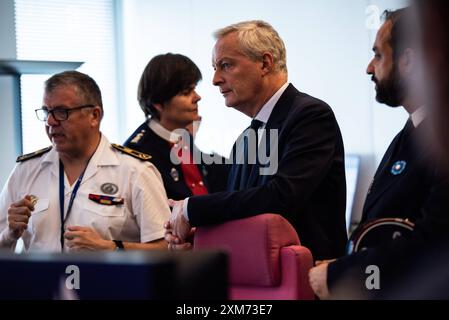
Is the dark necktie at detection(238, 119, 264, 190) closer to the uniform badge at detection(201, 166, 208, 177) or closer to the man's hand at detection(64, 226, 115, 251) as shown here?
the man's hand at detection(64, 226, 115, 251)

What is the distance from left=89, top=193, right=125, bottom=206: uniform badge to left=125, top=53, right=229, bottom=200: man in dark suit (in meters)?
0.79

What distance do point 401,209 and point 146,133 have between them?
6.78 ft

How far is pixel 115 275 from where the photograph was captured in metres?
0.76

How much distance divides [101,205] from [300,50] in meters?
3.58

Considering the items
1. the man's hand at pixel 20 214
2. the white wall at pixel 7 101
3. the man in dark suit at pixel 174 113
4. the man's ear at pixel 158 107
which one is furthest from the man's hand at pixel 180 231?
the white wall at pixel 7 101

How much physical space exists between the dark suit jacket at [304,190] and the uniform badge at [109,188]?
62 centimetres

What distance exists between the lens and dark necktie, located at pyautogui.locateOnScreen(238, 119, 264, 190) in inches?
113

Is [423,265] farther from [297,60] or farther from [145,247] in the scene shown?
[297,60]

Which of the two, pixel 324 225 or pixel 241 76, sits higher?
pixel 241 76

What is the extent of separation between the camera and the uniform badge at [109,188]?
3111 mm

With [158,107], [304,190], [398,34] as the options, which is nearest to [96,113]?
[158,107]

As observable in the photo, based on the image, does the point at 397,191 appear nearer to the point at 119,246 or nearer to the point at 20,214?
the point at 119,246

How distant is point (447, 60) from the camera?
76 cm
